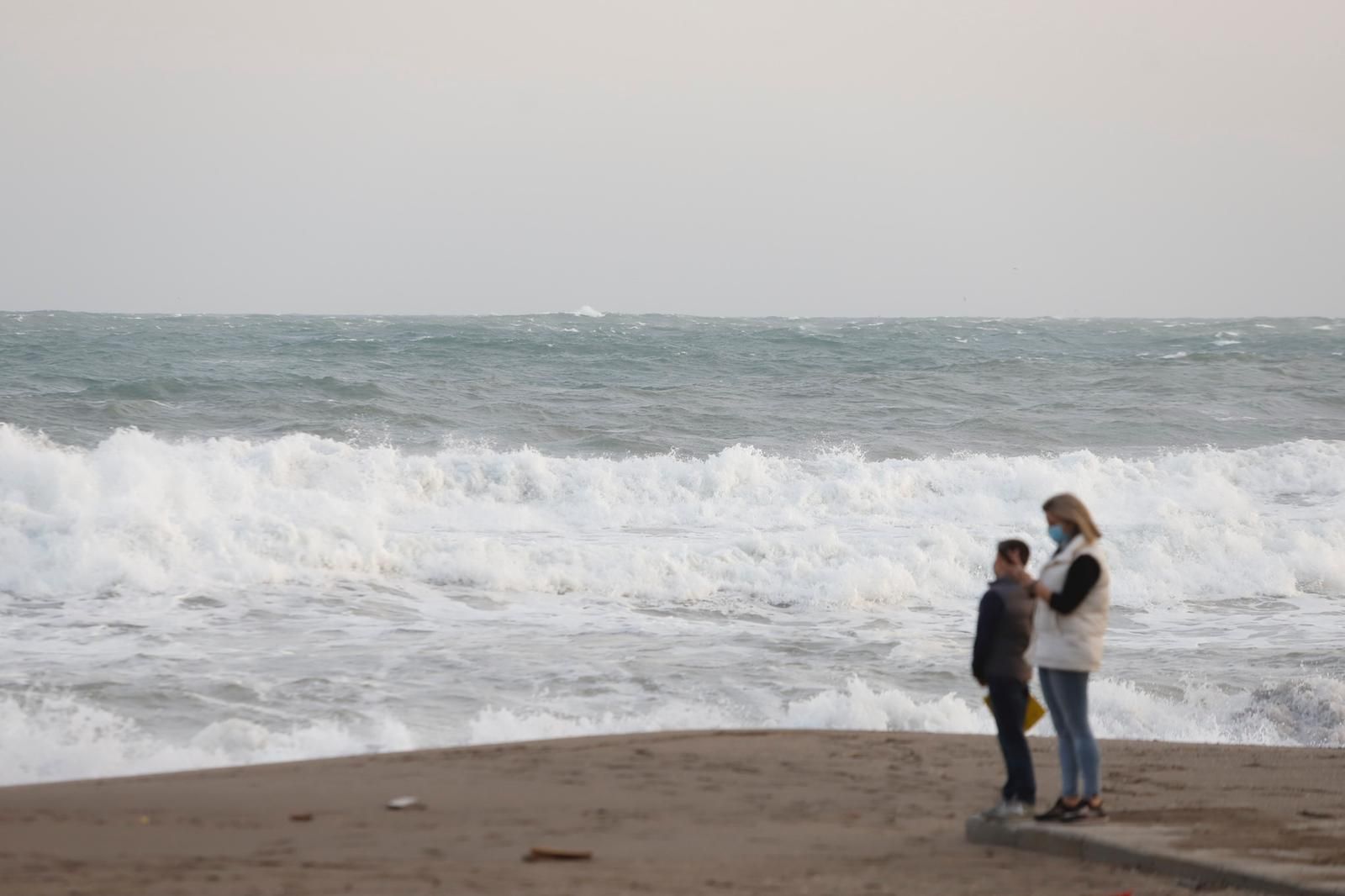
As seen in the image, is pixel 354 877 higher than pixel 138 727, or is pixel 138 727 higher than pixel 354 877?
pixel 354 877

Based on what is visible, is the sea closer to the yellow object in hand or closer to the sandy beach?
the sandy beach

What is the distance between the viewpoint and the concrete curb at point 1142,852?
184 inches

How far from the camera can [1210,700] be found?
1009 cm

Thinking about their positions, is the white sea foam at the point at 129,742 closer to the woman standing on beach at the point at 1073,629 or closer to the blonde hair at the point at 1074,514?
the woman standing on beach at the point at 1073,629

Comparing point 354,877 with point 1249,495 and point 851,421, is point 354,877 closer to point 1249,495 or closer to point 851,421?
point 1249,495

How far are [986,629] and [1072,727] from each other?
21.8 inches

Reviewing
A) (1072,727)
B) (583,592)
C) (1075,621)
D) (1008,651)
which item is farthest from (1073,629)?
(583,592)

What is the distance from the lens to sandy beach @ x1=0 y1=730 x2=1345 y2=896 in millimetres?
4812

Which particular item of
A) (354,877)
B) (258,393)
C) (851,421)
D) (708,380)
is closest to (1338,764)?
(354,877)

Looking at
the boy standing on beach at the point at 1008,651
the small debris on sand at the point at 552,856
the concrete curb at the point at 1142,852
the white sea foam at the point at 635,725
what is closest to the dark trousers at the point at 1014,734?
the boy standing on beach at the point at 1008,651

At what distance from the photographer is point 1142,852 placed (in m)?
5.09

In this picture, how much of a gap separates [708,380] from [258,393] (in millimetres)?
11530

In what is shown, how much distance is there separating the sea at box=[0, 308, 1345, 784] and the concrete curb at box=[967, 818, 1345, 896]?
12.3 feet

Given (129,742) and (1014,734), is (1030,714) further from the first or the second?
(129,742)
